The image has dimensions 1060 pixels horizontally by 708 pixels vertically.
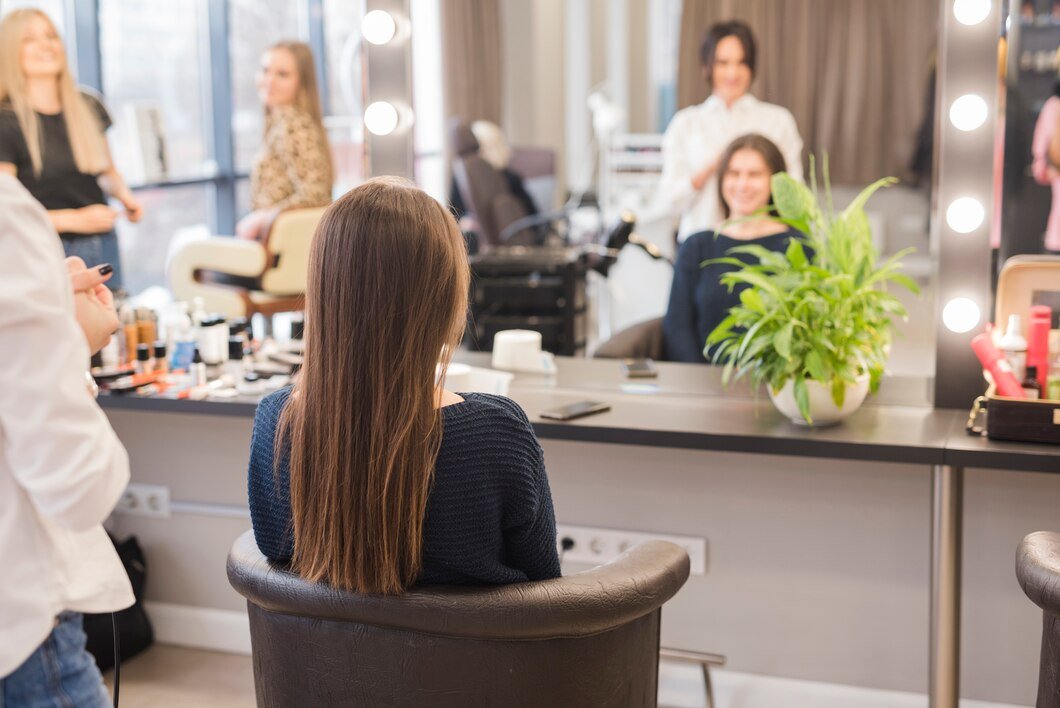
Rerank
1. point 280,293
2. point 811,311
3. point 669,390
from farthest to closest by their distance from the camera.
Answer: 1. point 280,293
2. point 669,390
3. point 811,311

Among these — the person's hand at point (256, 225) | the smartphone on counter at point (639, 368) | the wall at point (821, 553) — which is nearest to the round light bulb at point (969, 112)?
the wall at point (821, 553)

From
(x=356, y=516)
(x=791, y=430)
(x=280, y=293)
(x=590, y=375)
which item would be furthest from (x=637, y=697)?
(x=280, y=293)

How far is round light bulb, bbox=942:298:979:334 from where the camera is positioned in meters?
2.06

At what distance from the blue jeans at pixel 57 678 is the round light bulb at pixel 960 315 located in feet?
5.08

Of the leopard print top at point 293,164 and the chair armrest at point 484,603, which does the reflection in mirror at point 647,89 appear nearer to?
the leopard print top at point 293,164

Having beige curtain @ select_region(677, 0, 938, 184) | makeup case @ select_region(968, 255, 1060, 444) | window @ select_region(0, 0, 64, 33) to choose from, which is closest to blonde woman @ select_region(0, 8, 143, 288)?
window @ select_region(0, 0, 64, 33)

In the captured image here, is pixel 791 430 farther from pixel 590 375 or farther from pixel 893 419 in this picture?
pixel 590 375

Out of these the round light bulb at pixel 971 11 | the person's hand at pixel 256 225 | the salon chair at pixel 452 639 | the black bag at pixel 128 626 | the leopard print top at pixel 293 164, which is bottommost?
the black bag at pixel 128 626

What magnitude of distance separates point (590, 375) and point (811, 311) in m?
0.53

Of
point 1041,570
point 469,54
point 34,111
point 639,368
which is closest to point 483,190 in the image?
point 469,54

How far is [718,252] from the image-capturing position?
2.30m

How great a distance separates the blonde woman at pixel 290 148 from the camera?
2.49 meters

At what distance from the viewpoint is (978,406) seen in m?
1.98

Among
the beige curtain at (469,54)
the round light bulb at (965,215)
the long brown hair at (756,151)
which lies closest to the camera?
the round light bulb at (965,215)
